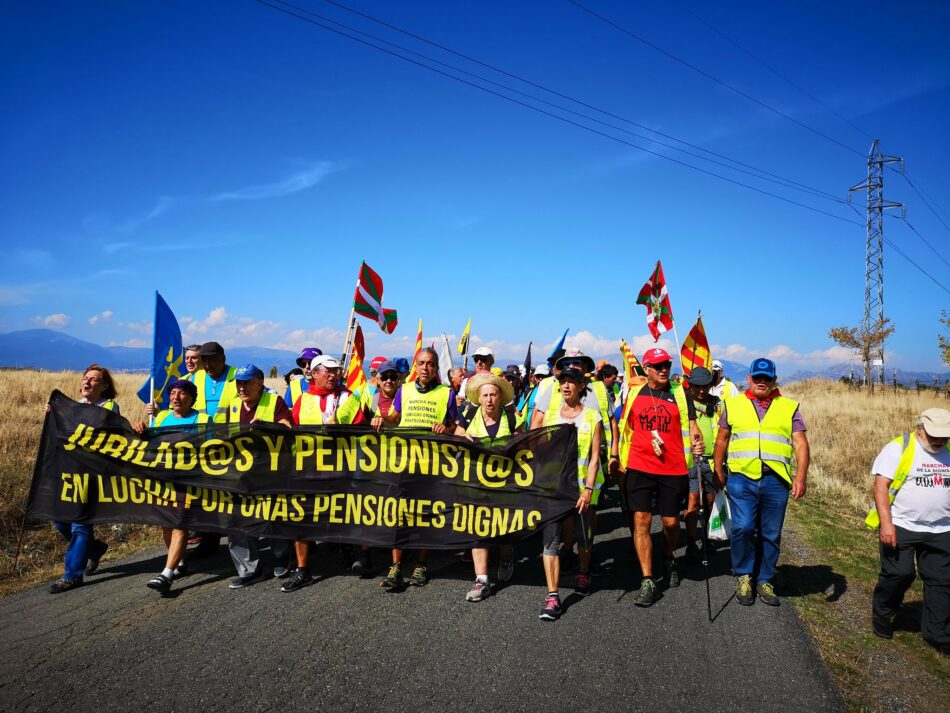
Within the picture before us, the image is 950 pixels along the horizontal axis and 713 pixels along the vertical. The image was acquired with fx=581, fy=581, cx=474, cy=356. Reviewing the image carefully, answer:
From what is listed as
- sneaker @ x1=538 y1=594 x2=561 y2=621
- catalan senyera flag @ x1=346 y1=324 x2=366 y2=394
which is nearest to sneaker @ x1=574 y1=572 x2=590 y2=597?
sneaker @ x1=538 y1=594 x2=561 y2=621

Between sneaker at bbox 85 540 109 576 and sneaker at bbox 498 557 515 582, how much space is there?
3.95 meters

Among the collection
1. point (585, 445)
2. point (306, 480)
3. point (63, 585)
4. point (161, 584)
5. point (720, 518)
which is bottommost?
point (63, 585)

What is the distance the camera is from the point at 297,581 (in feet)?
17.6

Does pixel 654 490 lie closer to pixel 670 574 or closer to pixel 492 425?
pixel 670 574

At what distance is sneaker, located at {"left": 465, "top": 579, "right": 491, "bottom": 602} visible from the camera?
5066mm

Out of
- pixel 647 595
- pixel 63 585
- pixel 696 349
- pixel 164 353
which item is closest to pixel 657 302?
pixel 696 349

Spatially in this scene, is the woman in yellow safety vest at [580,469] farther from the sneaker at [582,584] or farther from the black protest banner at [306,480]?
the black protest banner at [306,480]

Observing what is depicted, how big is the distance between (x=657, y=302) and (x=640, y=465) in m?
5.41

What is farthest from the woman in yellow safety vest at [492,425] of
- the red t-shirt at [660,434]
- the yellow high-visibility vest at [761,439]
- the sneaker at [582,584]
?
the yellow high-visibility vest at [761,439]

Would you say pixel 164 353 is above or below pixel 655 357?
below

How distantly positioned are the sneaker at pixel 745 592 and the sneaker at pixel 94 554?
608cm

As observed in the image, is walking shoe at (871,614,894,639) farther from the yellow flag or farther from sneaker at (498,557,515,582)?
the yellow flag

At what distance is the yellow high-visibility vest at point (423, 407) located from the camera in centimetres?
589

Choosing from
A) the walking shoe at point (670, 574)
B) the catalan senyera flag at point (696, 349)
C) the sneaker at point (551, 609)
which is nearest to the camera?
the sneaker at point (551, 609)
